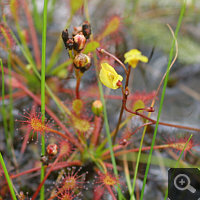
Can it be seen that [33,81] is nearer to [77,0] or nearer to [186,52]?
[77,0]

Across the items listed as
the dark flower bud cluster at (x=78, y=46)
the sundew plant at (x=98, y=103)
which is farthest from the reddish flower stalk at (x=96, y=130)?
the dark flower bud cluster at (x=78, y=46)

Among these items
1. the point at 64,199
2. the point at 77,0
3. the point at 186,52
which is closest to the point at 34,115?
the point at 64,199

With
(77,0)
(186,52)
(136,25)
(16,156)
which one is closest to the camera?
(16,156)

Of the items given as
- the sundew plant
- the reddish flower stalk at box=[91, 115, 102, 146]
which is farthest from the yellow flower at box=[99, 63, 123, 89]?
the reddish flower stalk at box=[91, 115, 102, 146]

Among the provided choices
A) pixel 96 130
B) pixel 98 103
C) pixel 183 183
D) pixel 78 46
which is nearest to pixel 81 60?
pixel 78 46

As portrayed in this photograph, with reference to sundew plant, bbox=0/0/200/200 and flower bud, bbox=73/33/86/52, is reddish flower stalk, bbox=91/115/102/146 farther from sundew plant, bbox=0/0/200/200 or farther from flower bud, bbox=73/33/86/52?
flower bud, bbox=73/33/86/52

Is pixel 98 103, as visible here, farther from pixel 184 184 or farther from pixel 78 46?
pixel 184 184
